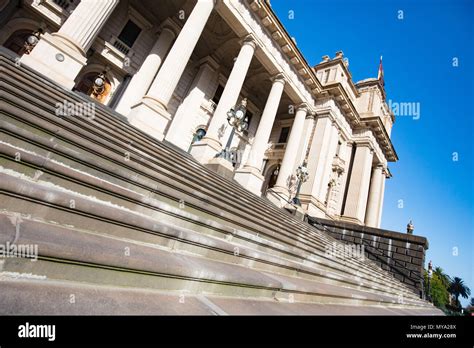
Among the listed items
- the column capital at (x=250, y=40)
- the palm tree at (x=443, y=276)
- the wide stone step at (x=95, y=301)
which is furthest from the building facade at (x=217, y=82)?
the palm tree at (x=443, y=276)

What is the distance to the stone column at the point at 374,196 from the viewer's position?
22.4 meters

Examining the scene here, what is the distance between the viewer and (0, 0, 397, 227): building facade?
9.17 m

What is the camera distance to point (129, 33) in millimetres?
14227

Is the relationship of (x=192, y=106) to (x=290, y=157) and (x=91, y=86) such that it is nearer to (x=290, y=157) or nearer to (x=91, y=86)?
(x=91, y=86)

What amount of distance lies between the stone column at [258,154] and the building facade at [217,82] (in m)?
0.06

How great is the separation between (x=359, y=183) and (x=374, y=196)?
13.8ft

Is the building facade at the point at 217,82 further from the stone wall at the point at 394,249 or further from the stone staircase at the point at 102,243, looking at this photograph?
the stone staircase at the point at 102,243

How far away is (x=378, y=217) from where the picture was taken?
77.0 feet

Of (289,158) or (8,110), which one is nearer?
(8,110)

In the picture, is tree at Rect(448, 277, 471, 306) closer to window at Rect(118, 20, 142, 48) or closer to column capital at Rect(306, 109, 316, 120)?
column capital at Rect(306, 109, 316, 120)
